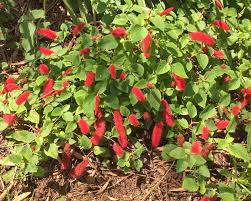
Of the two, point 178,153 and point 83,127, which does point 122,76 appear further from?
point 178,153

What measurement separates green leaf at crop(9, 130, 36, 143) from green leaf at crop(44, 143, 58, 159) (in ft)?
0.34

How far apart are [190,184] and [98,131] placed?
59 centimetres

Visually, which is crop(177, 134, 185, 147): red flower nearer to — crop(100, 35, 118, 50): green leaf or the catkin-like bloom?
the catkin-like bloom

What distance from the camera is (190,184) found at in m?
2.42

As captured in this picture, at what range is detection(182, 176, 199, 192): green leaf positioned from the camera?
7.91 ft

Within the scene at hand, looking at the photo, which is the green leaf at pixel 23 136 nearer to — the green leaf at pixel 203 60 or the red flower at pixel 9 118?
the red flower at pixel 9 118

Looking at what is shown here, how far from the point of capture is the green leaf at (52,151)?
2414 mm

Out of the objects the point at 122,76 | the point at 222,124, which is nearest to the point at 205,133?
the point at 222,124

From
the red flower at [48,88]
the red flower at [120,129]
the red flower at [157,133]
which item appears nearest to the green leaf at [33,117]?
Result: the red flower at [48,88]

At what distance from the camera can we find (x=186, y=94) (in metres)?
2.58

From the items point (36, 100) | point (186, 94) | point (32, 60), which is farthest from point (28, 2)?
point (186, 94)

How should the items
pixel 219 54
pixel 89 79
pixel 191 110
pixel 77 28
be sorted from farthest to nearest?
pixel 219 54 → pixel 191 110 → pixel 77 28 → pixel 89 79

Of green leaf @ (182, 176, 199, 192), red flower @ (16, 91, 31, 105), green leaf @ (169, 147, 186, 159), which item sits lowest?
green leaf @ (182, 176, 199, 192)

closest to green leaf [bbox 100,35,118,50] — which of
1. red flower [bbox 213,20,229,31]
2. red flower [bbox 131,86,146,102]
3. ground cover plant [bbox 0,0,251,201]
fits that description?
ground cover plant [bbox 0,0,251,201]
